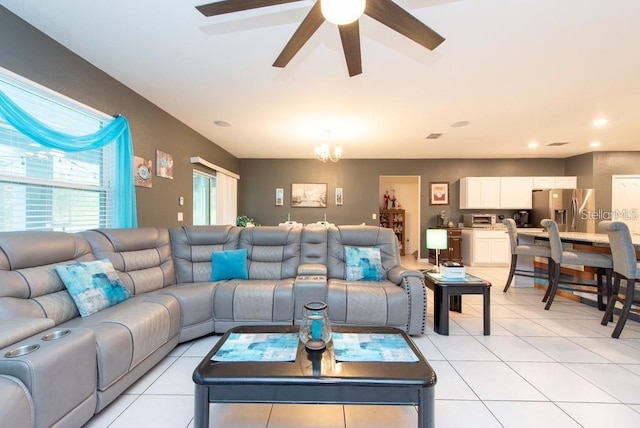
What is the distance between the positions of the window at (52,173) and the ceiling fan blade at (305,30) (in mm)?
1978

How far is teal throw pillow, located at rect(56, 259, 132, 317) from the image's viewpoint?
72.6 inches

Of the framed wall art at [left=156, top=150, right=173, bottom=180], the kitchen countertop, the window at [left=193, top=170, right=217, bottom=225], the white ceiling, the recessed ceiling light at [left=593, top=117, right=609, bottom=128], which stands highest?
the white ceiling

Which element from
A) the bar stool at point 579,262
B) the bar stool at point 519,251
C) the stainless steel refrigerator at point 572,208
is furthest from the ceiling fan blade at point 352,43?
the stainless steel refrigerator at point 572,208

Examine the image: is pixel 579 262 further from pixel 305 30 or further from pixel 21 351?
pixel 21 351

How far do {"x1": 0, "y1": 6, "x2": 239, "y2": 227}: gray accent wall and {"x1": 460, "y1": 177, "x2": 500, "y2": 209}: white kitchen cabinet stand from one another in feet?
18.5

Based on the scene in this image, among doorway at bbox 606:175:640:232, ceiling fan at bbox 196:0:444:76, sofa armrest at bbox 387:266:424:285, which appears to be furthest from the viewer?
doorway at bbox 606:175:640:232

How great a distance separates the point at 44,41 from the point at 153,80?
2.73 ft

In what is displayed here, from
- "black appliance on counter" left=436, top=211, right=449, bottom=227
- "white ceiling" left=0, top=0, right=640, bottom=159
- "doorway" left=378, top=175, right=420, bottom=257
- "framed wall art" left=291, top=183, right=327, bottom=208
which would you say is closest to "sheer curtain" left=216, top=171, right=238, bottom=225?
"white ceiling" left=0, top=0, right=640, bottom=159

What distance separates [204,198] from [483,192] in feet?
19.8

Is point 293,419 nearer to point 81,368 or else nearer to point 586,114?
point 81,368

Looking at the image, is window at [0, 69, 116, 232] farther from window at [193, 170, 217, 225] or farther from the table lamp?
the table lamp

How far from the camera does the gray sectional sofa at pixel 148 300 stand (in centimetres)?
120

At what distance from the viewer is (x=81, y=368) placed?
1312 millimetres

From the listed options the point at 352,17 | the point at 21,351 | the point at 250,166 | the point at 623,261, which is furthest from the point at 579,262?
the point at 250,166
